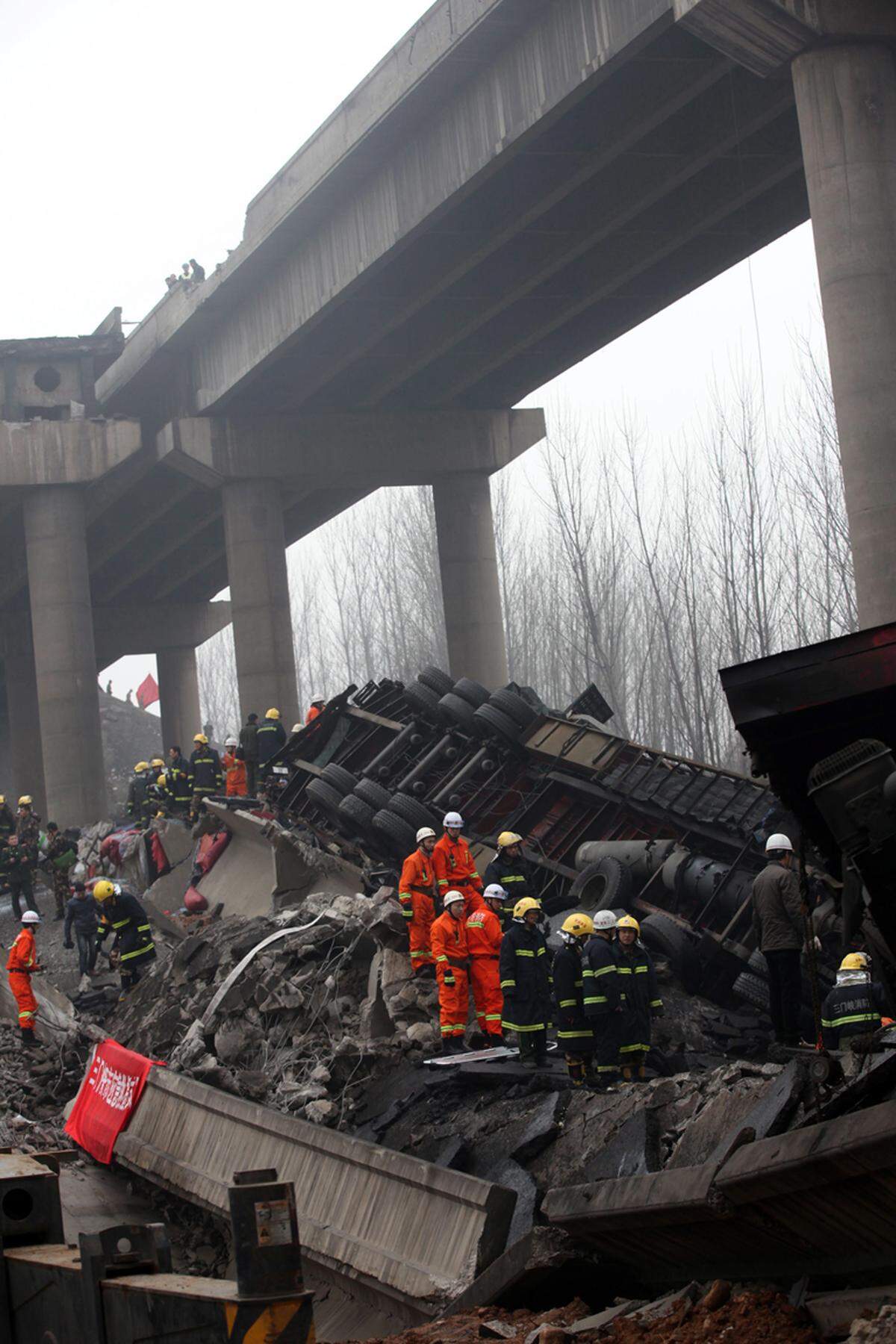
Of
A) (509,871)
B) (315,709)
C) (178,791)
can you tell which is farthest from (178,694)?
(509,871)

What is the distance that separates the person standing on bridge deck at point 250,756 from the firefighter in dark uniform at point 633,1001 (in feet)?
44.0

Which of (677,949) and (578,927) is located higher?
(578,927)

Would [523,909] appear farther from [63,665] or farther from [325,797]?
[63,665]

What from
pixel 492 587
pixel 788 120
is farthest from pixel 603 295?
pixel 492 587

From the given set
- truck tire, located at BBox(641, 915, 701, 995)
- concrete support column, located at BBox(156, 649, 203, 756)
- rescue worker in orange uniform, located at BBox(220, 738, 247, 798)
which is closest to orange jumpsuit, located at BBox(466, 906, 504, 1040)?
truck tire, located at BBox(641, 915, 701, 995)

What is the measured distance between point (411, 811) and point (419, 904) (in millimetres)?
4536

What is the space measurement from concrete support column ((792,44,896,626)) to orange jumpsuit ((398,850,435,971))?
545 centimetres

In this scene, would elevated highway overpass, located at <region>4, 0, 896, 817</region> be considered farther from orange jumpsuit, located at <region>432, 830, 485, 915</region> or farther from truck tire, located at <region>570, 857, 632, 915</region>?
orange jumpsuit, located at <region>432, 830, 485, 915</region>

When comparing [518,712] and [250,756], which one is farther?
[250,756]

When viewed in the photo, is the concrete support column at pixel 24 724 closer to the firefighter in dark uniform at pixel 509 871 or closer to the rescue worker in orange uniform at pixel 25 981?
the rescue worker in orange uniform at pixel 25 981

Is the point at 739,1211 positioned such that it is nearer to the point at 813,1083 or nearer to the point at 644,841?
the point at 813,1083

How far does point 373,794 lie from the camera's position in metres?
18.2

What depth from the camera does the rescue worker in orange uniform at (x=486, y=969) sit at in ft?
40.1

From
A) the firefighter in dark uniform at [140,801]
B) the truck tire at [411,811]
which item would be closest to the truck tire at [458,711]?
the truck tire at [411,811]
